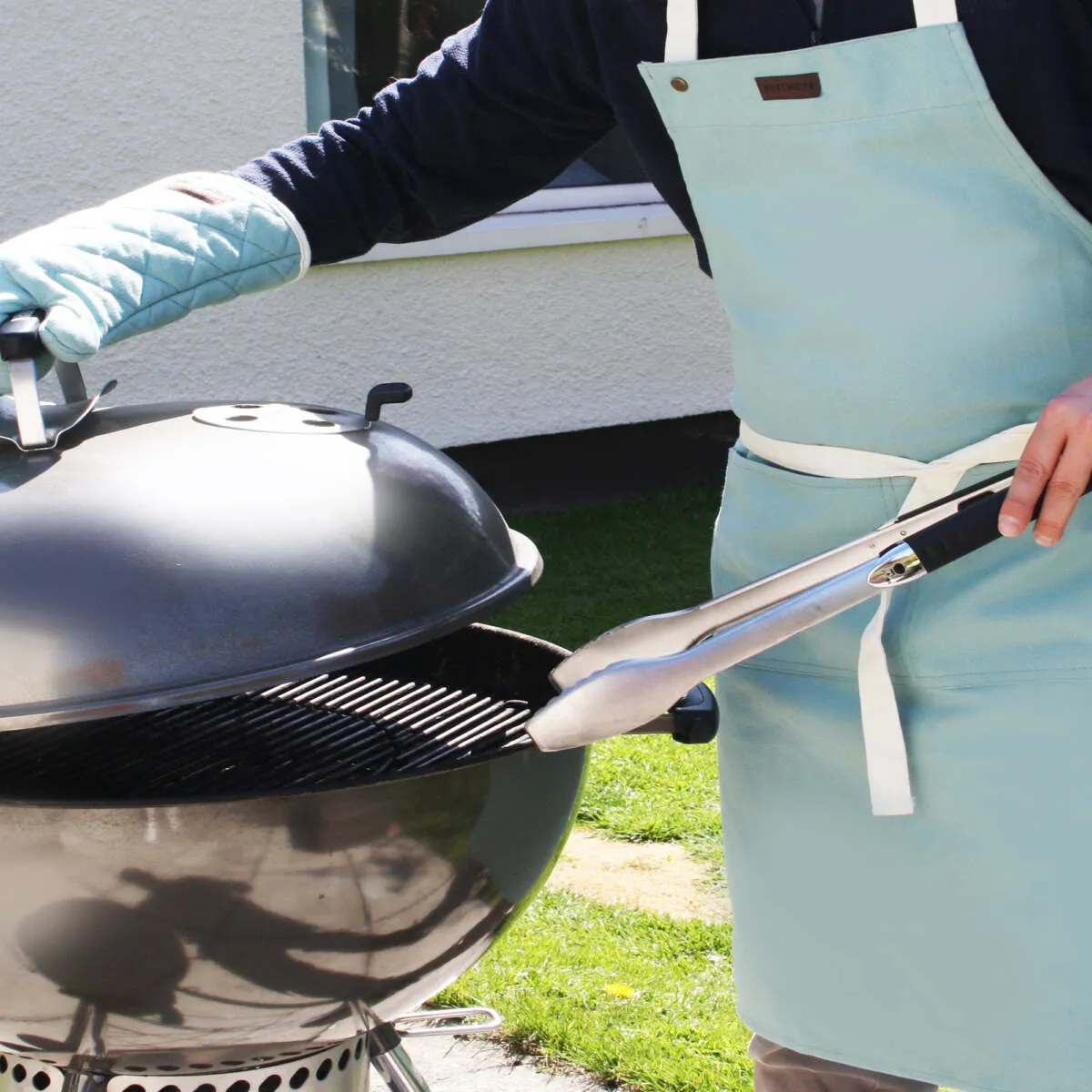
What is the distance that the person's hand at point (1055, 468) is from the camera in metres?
1.27

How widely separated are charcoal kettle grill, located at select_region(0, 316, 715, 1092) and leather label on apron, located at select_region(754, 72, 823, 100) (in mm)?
476

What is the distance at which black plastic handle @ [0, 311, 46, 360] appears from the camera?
4.51 feet

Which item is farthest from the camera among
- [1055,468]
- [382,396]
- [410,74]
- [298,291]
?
[410,74]

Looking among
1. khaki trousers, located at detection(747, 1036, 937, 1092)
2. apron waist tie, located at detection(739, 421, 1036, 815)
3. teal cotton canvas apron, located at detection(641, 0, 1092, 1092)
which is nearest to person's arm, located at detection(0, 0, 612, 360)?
teal cotton canvas apron, located at detection(641, 0, 1092, 1092)

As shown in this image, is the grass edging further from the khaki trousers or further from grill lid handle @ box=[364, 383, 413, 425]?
grill lid handle @ box=[364, 383, 413, 425]

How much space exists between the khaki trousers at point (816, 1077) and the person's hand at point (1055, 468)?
0.67 m

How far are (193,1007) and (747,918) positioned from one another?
611 mm

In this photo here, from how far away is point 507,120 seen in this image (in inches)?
70.1

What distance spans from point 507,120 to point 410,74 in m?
3.39

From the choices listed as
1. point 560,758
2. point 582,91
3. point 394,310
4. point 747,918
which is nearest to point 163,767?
point 560,758

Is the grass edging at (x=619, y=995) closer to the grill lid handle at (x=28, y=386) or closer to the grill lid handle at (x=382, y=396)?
the grill lid handle at (x=382, y=396)

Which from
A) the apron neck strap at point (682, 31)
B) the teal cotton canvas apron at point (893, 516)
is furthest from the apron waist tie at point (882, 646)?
the apron neck strap at point (682, 31)

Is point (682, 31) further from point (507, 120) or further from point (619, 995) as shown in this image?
point (619, 995)

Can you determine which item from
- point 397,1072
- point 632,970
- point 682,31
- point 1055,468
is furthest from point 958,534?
point 632,970
